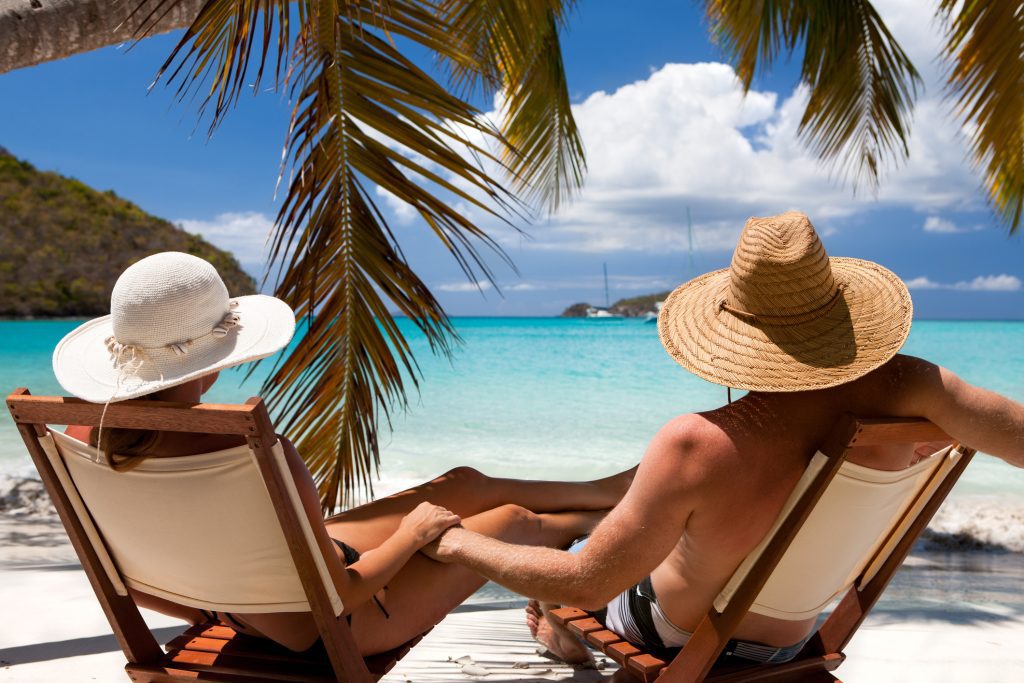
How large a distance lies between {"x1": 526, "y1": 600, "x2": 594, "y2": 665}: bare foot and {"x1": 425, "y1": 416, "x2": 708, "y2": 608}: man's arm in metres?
0.97

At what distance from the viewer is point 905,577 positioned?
4.97 metres

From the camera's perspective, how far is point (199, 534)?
64.3 inches

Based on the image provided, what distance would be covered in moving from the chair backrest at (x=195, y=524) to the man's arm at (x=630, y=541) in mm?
404

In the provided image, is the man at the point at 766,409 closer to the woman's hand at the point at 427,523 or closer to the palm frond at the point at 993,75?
the woman's hand at the point at 427,523

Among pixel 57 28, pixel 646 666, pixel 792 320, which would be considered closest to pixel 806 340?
pixel 792 320

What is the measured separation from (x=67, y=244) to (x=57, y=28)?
34819 millimetres

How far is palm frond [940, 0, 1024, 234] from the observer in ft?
15.8

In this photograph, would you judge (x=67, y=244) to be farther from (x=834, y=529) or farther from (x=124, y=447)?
(x=834, y=529)

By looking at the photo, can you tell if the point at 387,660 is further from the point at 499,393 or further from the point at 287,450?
A: the point at 499,393

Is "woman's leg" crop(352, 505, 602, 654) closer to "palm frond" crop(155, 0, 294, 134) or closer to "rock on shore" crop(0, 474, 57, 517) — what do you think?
"palm frond" crop(155, 0, 294, 134)

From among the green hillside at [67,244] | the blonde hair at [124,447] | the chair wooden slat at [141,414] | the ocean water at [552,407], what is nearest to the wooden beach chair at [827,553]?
the chair wooden slat at [141,414]

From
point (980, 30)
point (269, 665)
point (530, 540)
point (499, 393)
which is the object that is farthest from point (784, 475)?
point (499, 393)

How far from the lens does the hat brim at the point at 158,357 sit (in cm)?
156

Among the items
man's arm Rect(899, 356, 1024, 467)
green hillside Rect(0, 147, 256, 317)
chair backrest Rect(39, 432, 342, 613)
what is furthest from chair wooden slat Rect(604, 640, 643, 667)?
green hillside Rect(0, 147, 256, 317)
